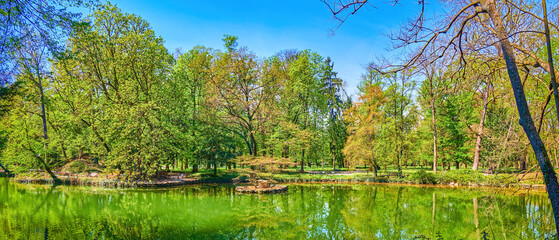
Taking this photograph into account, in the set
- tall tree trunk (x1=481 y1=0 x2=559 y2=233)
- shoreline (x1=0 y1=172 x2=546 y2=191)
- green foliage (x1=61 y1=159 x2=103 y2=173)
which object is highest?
tall tree trunk (x1=481 y1=0 x2=559 y2=233)

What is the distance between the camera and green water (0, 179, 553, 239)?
7.93m

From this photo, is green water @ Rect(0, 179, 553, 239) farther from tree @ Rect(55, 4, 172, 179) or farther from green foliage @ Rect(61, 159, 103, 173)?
green foliage @ Rect(61, 159, 103, 173)

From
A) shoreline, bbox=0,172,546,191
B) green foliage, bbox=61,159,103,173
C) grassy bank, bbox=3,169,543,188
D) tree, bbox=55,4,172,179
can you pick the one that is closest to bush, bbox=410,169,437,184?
grassy bank, bbox=3,169,543,188

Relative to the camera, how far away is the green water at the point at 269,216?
7.93 m

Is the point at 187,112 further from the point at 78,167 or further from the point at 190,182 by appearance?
the point at 78,167

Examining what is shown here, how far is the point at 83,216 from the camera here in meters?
9.99

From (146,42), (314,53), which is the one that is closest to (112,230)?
(146,42)

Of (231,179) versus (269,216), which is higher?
(269,216)

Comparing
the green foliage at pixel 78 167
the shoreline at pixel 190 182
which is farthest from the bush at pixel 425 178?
the green foliage at pixel 78 167

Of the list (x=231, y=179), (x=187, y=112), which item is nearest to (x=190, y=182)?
(x=231, y=179)

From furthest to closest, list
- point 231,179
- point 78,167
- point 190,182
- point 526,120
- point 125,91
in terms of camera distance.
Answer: point 231,179 < point 78,167 < point 190,182 < point 125,91 < point 526,120

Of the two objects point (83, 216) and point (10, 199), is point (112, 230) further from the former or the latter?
point (10, 199)

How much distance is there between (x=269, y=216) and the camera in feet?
33.5

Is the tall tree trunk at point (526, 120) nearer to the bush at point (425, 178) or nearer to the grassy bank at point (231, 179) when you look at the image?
the grassy bank at point (231, 179)
